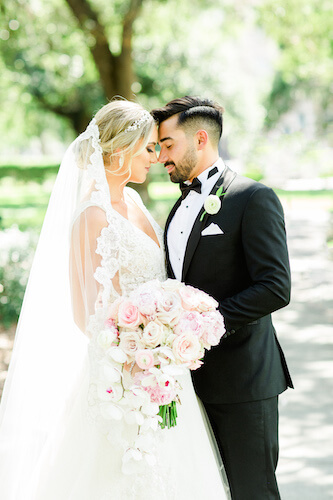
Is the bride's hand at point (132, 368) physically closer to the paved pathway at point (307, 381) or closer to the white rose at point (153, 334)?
the white rose at point (153, 334)

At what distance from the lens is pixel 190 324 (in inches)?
95.3

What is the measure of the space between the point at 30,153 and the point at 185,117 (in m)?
79.3

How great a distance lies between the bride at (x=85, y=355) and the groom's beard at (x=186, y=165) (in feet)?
0.42

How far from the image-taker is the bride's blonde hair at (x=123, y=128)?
3.00m

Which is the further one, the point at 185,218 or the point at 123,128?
the point at 185,218

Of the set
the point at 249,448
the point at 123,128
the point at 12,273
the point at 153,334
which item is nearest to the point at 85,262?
the point at 153,334

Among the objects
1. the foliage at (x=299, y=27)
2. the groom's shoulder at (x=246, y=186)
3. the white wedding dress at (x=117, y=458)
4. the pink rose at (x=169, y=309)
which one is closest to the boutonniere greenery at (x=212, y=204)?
the groom's shoulder at (x=246, y=186)

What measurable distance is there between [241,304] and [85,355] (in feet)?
2.63

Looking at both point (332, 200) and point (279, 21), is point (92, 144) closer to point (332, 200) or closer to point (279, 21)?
point (279, 21)

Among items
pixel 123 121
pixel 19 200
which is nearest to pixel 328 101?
pixel 19 200

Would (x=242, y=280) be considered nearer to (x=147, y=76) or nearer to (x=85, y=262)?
(x=85, y=262)

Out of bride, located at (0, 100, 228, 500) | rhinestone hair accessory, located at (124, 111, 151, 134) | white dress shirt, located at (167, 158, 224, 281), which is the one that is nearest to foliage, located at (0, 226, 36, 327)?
bride, located at (0, 100, 228, 500)

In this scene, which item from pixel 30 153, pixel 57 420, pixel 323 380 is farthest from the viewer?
pixel 30 153

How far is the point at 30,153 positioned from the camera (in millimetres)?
79500
